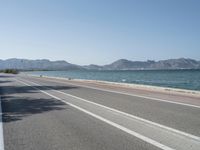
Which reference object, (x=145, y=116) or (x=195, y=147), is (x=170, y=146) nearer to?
(x=195, y=147)

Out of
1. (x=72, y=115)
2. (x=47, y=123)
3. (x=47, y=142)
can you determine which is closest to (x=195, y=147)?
(x=47, y=142)

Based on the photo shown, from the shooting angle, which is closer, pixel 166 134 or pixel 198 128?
pixel 166 134

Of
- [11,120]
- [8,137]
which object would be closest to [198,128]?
[8,137]

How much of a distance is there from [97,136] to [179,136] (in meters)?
1.97

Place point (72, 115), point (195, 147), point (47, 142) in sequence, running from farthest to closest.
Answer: point (72, 115) < point (47, 142) < point (195, 147)

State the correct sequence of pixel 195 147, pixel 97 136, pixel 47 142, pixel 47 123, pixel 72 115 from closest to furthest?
pixel 195 147, pixel 47 142, pixel 97 136, pixel 47 123, pixel 72 115

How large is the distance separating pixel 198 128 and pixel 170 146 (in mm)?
2186

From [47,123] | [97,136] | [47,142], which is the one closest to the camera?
[47,142]

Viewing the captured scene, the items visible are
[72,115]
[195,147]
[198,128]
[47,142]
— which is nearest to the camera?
[195,147]

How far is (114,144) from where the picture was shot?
632 centimetres

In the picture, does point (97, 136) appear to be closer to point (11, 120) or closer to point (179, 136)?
point (179, 136)

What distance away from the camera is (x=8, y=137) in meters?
7.29

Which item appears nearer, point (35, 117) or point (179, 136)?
point (179, 136)

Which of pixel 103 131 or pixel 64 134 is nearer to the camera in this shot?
pixel 64 134
